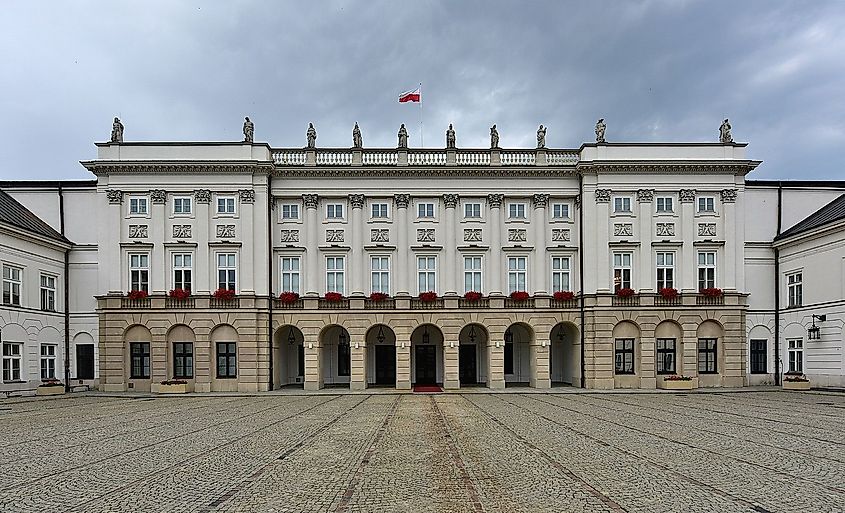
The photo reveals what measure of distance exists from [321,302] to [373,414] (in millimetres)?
15332

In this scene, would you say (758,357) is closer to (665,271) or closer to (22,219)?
(665,271)

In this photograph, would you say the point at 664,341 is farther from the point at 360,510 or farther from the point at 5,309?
the point at 5,309

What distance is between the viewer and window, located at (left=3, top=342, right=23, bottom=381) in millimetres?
34938

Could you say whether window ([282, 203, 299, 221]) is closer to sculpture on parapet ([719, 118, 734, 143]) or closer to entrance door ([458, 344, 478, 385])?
entrance door ([458, 344, 478, 385])

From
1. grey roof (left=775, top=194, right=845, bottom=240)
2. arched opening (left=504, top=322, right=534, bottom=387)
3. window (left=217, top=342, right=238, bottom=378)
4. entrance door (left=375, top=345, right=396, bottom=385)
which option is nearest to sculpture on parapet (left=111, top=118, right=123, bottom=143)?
window (left=217, top=342, right=238, bottom=378)

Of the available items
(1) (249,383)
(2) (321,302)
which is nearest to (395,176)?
(2) (321,302)

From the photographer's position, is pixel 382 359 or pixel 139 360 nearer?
pixel 139 360

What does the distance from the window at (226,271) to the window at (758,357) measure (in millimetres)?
31909

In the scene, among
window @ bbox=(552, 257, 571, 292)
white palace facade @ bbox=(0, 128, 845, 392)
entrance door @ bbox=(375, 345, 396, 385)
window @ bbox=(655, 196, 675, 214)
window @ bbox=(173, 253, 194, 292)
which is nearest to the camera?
white palace facade @ bbox=(0, 128, 845, 392)

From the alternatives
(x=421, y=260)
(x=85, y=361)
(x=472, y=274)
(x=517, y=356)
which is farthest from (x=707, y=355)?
(x=85, y=361)

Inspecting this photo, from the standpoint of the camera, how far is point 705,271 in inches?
1577

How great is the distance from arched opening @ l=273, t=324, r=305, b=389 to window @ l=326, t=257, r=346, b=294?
3.61m

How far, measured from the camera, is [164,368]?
1521 inches

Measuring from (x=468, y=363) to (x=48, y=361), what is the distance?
25.6m
